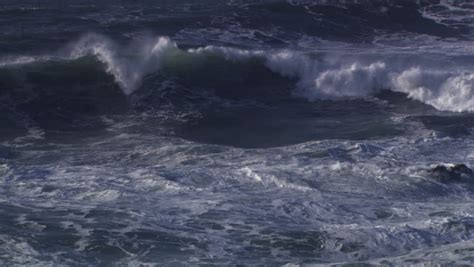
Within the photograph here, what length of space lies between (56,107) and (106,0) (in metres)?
8.42

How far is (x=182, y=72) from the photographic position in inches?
766

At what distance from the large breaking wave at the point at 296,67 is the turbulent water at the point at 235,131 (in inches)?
1.9

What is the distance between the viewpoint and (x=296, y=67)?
1991 centimetres

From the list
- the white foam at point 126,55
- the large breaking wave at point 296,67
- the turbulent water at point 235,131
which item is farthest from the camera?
the white foam at point 126,55

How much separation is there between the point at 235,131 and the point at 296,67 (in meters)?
4.49

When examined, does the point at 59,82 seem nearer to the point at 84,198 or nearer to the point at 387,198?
the point at 84,198

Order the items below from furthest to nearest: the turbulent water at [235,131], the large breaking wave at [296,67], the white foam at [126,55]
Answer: the white foam at [126,55], the large breaking wave at [296,67], the turbulent water at [235,131]

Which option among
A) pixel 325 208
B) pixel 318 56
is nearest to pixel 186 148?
pixel 325 208

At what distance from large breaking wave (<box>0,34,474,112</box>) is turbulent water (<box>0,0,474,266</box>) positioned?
0.05m

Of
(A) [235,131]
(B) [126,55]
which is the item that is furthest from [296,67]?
(A) [235,131]

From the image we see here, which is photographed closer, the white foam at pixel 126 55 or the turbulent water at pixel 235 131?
the turbulent water at pixel 235 131

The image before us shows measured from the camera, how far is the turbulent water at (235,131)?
9891mm

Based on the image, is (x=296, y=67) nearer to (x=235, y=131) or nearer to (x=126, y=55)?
(x=126, y=55)

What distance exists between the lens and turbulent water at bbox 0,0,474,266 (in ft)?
32.4
